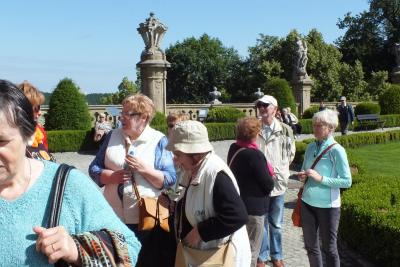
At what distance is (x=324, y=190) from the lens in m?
4.61

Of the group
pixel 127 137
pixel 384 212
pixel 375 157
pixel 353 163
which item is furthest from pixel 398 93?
pixel 127 137

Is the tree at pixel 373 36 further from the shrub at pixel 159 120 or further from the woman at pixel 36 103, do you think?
the woman at pixel 36 103

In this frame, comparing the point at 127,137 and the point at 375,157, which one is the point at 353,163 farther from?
the point at 127,137

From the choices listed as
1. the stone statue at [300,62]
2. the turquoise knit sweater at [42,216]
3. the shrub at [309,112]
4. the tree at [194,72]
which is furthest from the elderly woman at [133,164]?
the tree at [194,72]

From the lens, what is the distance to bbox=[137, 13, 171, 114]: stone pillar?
2217 cm

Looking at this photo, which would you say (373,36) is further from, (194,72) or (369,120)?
(369,120)

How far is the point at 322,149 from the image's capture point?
15.6 feet

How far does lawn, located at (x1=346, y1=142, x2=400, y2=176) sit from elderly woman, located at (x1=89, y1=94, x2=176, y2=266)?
8.55 metres

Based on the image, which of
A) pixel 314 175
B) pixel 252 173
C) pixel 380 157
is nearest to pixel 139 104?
pixel 252 173

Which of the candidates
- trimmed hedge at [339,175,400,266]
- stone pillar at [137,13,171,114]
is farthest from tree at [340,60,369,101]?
trimmed hedge at [339,175,400,266]

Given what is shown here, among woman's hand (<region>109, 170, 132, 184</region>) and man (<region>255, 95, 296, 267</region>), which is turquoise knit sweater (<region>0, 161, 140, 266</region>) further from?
man (<region>255, 95, 296, 267</region>)

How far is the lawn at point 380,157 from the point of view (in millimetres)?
13319

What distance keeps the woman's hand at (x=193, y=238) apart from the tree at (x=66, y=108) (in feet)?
55.7

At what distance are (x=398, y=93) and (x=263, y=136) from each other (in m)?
26.7
